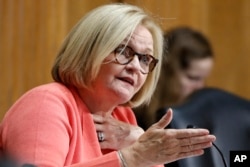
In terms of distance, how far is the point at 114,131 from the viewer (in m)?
1.94

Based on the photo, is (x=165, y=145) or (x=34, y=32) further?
(x=34, y=32)

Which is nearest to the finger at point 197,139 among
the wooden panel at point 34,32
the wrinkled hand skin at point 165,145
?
the wrinkled hand skin at point 165,145

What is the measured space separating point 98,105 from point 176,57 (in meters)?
1.50

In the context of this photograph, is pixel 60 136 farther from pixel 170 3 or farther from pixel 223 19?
pixel 223 19

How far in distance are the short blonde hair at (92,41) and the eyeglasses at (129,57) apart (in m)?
0.03

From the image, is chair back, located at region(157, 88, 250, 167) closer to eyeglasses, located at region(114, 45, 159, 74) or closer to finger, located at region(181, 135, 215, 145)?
eyeglasses, located at region(114, 45, 159, 74)

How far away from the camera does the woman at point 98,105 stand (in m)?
1.59

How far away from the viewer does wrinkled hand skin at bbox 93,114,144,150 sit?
1894 millimetres

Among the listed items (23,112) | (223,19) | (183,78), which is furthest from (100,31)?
(223,19)

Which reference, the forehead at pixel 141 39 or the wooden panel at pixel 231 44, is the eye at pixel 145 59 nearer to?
the forehead at pixel 141 39

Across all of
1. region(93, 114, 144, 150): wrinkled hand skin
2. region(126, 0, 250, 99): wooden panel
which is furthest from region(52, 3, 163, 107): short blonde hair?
region(126, 0, 250, 99): wooden panel

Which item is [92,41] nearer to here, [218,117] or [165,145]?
[165,145]

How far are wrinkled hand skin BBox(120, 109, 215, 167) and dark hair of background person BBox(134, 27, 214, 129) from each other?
1551 mm

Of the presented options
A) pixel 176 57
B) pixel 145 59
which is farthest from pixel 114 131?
pixel 176 57
